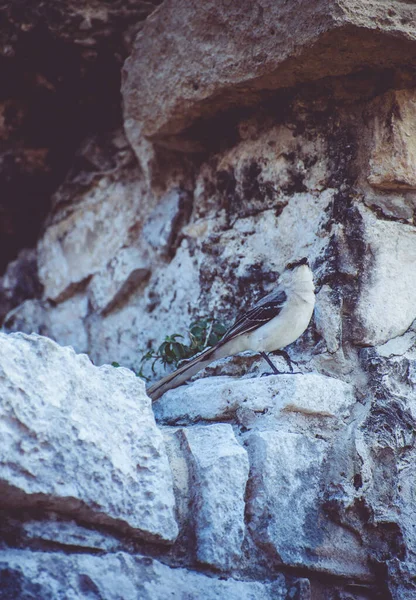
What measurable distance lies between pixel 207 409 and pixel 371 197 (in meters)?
1.31

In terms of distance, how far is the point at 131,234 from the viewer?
4945 mm

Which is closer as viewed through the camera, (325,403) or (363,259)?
(325,403)

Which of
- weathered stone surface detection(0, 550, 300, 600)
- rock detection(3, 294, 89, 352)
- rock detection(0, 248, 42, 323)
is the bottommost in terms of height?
weathered stone surface detection(0, 550, 300, 600)

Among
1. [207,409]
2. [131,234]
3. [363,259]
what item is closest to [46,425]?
[207,409]

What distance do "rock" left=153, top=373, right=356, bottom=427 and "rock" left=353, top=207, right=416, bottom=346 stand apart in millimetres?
319

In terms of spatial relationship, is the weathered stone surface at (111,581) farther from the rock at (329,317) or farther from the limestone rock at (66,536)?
the rock at (329,317)

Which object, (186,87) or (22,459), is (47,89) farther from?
(22,459)

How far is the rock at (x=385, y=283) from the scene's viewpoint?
3.76 m

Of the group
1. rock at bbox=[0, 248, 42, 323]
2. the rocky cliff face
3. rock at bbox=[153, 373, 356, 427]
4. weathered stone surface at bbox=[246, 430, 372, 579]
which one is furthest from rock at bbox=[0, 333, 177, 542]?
rock at bbox=[0, 248, 42, 323]

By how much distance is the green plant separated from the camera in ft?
13.7

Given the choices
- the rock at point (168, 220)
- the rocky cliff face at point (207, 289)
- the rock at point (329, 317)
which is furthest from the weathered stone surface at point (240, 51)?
the rock at point (329, 317)

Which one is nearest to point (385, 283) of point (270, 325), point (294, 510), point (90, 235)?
point (270, 325)

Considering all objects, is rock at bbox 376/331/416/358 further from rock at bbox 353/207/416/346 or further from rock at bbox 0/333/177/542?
rock at bbox 0/333/177/542

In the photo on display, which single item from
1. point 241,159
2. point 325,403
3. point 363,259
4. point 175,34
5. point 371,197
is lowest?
point 325,403
